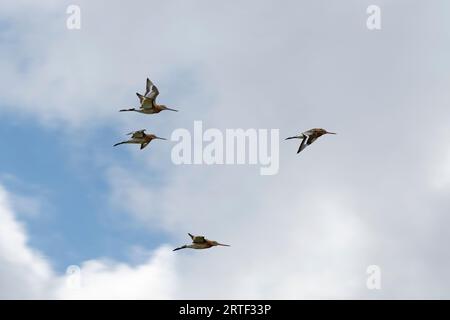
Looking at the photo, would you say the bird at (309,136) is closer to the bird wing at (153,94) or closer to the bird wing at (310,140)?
the bird wing at (310,140)

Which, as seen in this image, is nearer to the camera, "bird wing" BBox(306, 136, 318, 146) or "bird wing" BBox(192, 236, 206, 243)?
"bird wing" BBox(192, 236, 206, 243)

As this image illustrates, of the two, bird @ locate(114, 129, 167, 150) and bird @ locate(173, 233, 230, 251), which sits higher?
bird @ locate(114, 129, 167, 150)

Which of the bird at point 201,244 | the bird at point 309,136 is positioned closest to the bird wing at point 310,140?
the bird at point 309,136

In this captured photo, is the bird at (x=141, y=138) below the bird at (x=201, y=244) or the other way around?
the other way around

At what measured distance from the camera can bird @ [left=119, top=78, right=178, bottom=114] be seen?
10263 centimetres

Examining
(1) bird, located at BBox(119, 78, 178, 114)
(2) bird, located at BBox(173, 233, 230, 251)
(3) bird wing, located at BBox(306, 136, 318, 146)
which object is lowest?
(2) bird, located at BBox(173, 233, 230, 251)

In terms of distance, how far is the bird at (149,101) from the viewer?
102631 millimetres

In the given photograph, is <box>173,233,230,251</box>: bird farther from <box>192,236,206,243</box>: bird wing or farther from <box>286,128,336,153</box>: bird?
<box>286,128,336,153</box>: bird

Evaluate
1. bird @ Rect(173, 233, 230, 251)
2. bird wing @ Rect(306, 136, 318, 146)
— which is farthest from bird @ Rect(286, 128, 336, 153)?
bird @ Rect(173, 233, 230, 251)

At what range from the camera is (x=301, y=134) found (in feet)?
345

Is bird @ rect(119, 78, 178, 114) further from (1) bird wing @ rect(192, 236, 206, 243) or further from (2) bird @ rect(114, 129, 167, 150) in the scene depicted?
(1) bird wing @ rect(192, 236, 206, 243)

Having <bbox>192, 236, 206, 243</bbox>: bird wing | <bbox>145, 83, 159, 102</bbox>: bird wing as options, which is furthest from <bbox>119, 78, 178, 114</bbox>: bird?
<bbox>192, 236, 206, 243</bbox>: bird wing
